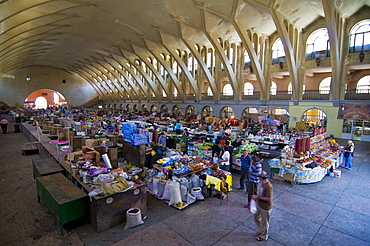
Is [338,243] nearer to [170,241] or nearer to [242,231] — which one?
[242,231]

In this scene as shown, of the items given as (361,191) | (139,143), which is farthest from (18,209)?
(361,191)

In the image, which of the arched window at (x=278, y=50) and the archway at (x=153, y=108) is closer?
the arched window at (x=278, y=50)

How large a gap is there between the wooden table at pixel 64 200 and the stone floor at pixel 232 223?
1.31ft

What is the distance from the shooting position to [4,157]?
10.8 m

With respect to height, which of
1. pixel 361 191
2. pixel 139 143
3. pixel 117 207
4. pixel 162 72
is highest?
pixel 162 72

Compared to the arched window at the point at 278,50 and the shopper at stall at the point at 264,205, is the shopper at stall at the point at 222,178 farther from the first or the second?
the arched window at the point at 278,50

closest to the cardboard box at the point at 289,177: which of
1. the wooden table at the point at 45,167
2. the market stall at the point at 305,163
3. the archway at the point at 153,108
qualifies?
the market stall at the point at 305,163

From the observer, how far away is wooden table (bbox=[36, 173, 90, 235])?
15.0ft

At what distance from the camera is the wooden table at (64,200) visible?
15.0 ft

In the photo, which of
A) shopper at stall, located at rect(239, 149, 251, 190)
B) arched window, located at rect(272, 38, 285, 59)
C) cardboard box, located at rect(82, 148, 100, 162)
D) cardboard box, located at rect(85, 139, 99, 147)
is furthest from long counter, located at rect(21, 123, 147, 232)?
arched window, located at rect(272, 38, 285, 59)

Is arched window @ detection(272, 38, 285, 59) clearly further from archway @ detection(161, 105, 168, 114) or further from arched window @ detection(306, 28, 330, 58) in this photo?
archway @ detection(161, 105, 168, 114)

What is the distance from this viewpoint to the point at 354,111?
17.5 m

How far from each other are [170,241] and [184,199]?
176cm

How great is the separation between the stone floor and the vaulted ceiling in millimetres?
13355
